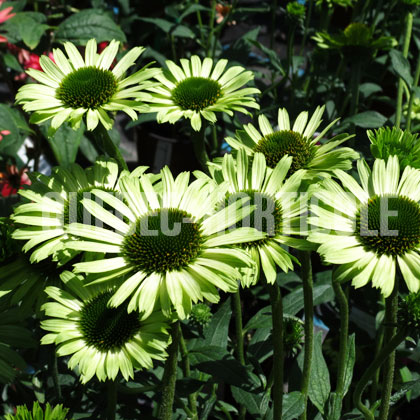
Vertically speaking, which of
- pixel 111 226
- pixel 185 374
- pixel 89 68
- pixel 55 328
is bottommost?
pixel 185 374

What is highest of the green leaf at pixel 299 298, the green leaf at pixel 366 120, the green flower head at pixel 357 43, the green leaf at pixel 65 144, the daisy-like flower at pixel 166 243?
the green flower head at pixel 357 43

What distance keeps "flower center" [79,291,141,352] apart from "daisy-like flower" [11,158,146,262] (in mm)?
102

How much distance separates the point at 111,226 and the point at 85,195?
0.23 feet

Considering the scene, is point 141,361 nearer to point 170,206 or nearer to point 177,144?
point 170,206

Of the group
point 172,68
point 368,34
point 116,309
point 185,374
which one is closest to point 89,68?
point 172,68

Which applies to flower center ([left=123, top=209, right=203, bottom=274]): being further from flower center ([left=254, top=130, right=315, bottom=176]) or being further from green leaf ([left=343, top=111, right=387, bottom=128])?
green leaf ([left=343, top=111, right=387, bottom=128])

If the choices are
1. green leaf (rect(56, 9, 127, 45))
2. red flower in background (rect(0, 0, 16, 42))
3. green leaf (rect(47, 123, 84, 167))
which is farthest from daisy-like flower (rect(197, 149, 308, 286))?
red flower in background (rect(0, 0, 16, 42))

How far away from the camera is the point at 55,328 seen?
0.75m

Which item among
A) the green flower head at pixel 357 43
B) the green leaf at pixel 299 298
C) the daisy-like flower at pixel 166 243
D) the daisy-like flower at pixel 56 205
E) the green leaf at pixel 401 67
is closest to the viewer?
the daisy-like flower at pixel 166 243

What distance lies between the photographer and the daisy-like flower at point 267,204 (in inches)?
29.0

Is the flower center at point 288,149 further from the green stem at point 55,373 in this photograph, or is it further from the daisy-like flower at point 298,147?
the green stem at point 55,373

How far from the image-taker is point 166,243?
0.74 m

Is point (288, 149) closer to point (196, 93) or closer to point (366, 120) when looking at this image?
point (196, 93)

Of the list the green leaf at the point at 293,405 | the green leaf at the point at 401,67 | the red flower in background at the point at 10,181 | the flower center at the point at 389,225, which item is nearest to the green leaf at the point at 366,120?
the green leaf at the point at 401,67
